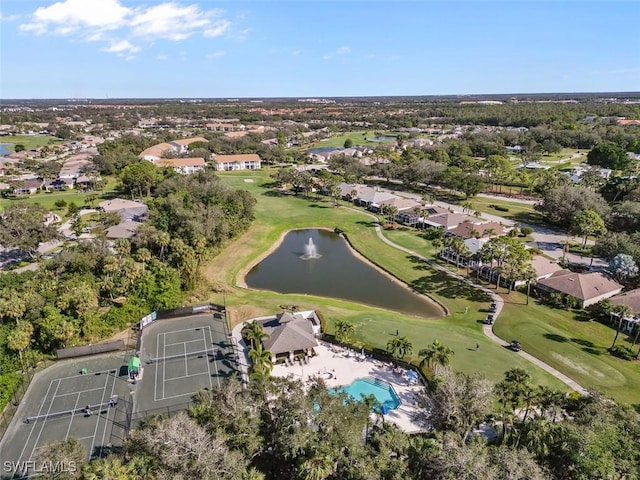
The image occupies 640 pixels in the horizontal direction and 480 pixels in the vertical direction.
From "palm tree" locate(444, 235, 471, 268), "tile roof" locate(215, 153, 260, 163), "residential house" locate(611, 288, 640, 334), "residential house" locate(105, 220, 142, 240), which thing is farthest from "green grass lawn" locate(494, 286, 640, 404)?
"tile roof" locate(215, 153, 260, 163)

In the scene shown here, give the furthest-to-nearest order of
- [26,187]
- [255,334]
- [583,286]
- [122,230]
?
[26,187]
[122,230]
[583,286]
[255,334]

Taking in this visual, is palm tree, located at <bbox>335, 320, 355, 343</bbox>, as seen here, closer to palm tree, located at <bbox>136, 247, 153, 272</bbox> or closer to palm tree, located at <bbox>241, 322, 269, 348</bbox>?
palm tree, located at <bbox>241, 322, 269, 348</bbox>

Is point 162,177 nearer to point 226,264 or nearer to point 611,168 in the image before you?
point 226,264

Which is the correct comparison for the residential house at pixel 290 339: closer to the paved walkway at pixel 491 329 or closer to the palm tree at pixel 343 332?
the palm tree at pixel 343 332

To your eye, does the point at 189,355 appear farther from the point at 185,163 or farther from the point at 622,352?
the point at 185,163

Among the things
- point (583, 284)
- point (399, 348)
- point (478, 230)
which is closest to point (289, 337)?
point (399, 348)
